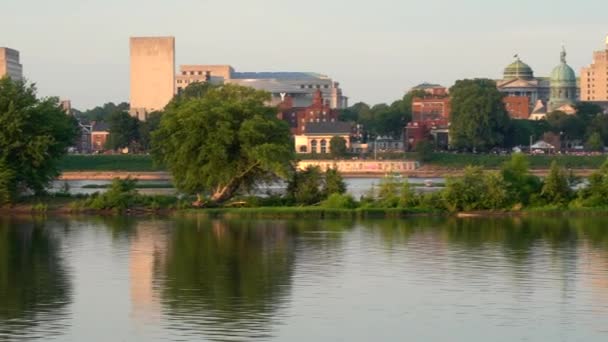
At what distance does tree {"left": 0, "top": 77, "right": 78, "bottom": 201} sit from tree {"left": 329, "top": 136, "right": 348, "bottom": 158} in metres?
74.6

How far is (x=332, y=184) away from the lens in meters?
57.1

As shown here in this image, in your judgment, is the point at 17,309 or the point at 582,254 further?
the point at 582,254

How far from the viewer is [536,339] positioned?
2659 centimetres

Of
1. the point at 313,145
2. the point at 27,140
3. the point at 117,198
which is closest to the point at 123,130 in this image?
the point at 313,145

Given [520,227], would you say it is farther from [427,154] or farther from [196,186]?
[427,154]

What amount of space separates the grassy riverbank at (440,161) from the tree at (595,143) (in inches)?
398

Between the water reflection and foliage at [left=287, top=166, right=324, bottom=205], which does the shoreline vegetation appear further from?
the water reflection


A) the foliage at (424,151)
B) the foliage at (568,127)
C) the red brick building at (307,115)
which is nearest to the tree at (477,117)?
the foliage at (424,151)

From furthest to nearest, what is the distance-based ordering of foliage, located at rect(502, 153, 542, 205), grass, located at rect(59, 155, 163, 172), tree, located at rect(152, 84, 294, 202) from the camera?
grass, located at rect(59, 155, 163, 172)
tree, located at rect(152, 84, 294, 202)
foliage, located at rect(502, 153, 542, 205)

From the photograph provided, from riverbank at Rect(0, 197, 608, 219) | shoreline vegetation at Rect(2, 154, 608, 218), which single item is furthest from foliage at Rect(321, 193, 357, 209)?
riverbank at Rect(0, 197, 608, 219)

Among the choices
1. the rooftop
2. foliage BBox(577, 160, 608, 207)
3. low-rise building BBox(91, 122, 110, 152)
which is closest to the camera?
foliage BBox(577, 160, 608, 207)

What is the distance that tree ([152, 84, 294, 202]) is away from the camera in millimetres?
56312

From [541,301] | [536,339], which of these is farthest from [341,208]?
[536,339]

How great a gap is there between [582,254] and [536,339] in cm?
1381
